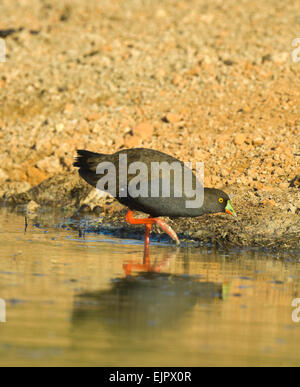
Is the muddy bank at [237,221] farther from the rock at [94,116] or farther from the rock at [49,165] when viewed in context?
the rock at [94,116]

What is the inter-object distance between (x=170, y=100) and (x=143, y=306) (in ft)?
37.2

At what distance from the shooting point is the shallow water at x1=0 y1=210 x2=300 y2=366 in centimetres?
665

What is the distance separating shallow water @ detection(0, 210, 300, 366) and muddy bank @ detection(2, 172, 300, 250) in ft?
2.09

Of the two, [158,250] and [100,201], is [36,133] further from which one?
[158,250]

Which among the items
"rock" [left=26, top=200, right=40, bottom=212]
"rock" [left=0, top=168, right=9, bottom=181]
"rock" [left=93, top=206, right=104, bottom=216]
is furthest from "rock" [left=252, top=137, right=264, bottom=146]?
"rock" [left=0, top=168, right=9, bottom=181]

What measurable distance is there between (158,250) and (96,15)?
15311 millimetres

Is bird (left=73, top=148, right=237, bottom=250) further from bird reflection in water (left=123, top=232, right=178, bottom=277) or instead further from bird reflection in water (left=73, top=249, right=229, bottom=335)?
bird reflection in water (left=73, top=249, right=229, bottom=335)

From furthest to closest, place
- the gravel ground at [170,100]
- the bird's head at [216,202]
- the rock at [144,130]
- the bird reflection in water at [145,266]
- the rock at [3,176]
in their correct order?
1. the rock at [3,176]
2. the rock at [144,130]
3. the gravel ground at [170,100]
4. the bird's head at [216,202]
5. the bird reflection in water at [145,266]

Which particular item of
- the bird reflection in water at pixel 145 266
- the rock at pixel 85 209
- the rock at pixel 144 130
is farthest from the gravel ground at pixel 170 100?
the bird reflection in water at pixel 145 266

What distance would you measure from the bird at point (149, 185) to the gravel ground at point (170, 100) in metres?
0.84

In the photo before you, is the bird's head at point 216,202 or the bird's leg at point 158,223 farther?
the bird's leg at point 158,223

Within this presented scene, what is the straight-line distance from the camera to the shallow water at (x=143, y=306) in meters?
6.65

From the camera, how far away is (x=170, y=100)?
19078mm

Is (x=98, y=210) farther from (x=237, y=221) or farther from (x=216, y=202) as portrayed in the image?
(x=216, y=202)
